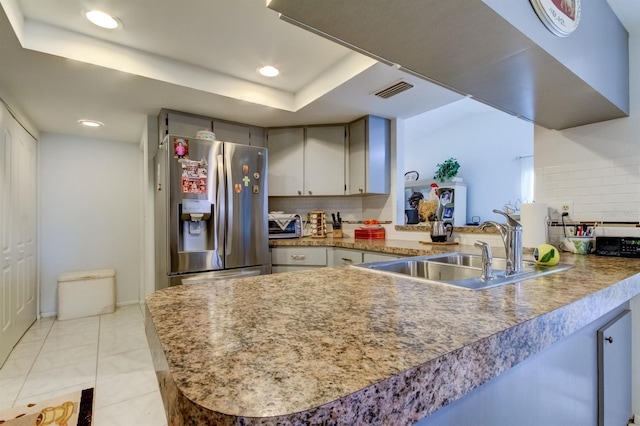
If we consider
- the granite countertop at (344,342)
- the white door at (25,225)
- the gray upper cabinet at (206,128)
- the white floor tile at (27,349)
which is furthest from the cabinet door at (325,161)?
the white floor tile at (27,349)

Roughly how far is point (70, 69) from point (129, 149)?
1.96m

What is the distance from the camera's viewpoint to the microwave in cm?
311

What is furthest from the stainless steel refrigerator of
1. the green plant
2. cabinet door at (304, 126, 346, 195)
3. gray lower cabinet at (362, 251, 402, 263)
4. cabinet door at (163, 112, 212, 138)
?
the green plant

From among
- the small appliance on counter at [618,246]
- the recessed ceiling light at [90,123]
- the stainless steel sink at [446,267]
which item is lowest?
the stainless steel sink at [446,267]

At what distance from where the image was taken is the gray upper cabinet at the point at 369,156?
3.08 m

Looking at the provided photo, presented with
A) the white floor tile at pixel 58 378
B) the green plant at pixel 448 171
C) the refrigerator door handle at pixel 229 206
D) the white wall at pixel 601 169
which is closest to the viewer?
the white wall at pixel 601 169

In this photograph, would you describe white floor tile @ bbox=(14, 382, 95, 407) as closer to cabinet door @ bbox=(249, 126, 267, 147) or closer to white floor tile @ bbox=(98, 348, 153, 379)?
white floor tile @ bbox=(98, 348, 153, 379)

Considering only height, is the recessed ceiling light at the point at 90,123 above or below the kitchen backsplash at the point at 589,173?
above

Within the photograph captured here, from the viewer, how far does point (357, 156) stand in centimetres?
319

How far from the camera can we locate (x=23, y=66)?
1.98 metres

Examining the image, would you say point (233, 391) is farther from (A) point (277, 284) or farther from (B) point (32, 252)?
→ (B) point (32, 252)

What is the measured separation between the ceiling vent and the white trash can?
11.3 feet

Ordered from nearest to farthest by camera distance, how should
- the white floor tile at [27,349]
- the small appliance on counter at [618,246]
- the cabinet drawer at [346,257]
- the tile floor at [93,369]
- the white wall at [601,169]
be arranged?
1. the small appliance on counter at [618,246]
2. the white wall at [601,169]
3. the tile floor at [93,369]
4. the white floor tile at [27,349]
5. the cabinet drawer at [346,257]

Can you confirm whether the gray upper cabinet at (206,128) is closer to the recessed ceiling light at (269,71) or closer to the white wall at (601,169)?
the recessed ceiling light at (269,71)
